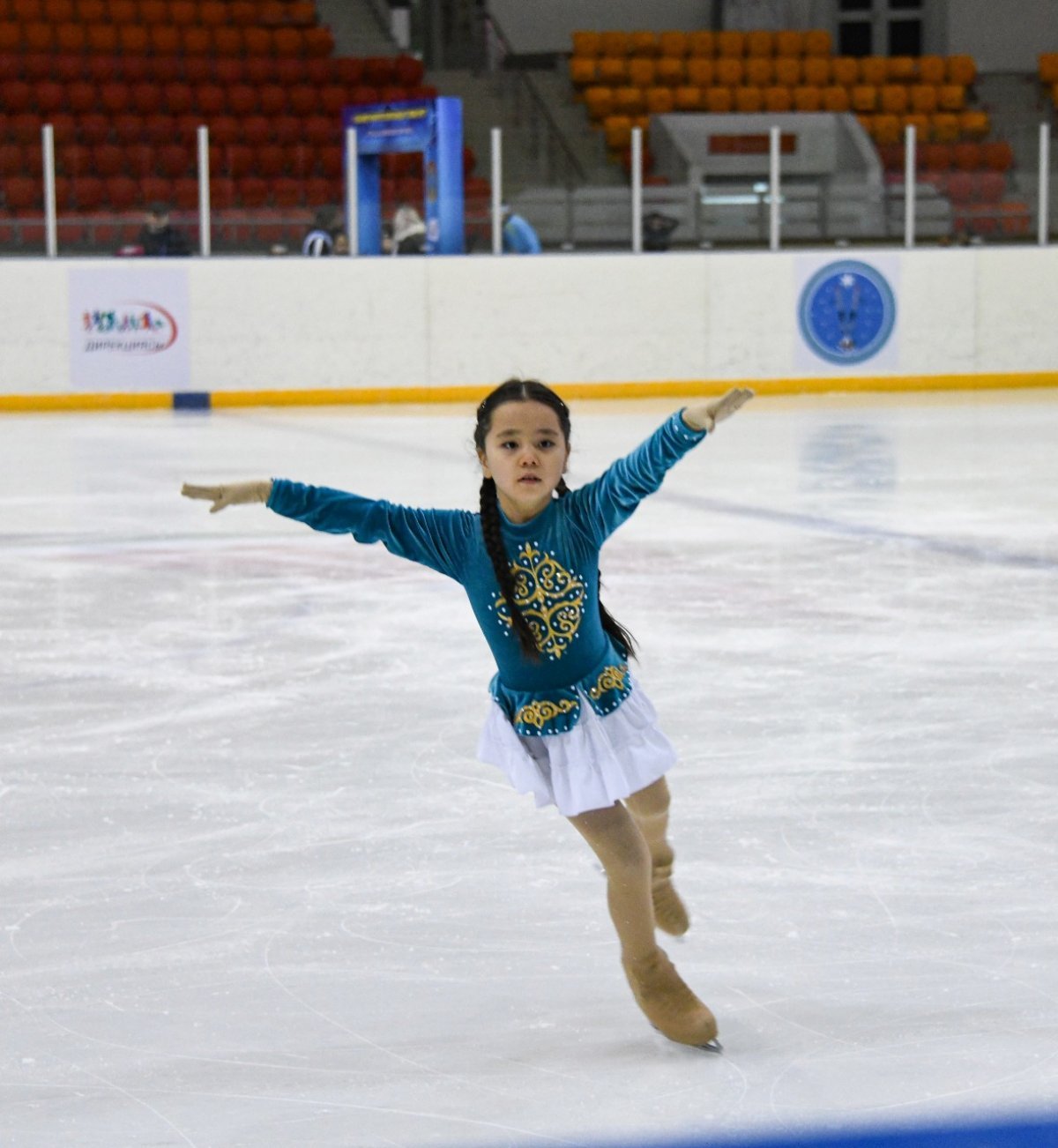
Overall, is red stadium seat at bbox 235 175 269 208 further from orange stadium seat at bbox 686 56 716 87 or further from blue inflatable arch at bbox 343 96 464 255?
orange stadium seat at bbox 686 56 716 87

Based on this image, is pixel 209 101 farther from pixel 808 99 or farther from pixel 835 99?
pixel 835 99

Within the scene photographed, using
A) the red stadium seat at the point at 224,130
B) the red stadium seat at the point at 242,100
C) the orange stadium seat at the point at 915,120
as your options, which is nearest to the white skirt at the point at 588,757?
the red stadium seat at the point at 224,130

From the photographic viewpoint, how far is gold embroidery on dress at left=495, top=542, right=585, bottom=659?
2.30 metres

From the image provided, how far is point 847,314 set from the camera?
51.3 ft

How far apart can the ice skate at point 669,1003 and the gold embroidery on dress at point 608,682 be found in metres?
0.32

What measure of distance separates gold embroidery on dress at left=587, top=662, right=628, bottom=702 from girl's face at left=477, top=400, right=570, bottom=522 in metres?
0.23

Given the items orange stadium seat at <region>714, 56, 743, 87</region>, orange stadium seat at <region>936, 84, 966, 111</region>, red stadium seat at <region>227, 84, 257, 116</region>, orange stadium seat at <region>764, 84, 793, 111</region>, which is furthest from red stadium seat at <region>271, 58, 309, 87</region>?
orange stadium seat at <region>936, 84, 966, 111</region>

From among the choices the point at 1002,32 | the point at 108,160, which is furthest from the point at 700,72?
the point at 108,160

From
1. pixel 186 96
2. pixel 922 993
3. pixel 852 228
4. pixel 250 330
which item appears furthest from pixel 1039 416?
pixel 922 993

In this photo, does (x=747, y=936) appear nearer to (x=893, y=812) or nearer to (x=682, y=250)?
(x=893, y=812)

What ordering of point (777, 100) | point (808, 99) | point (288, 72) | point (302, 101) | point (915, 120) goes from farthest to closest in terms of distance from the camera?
point (808, 99) < point (777, 100) < point (915, 120) < point (288, 72) < point (302, 101)

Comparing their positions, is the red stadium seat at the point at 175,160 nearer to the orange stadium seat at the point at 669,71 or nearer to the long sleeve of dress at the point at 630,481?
the orange stadium seat at the point at 669,71

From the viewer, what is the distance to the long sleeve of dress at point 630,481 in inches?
86.5

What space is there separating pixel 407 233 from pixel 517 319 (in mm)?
1109
